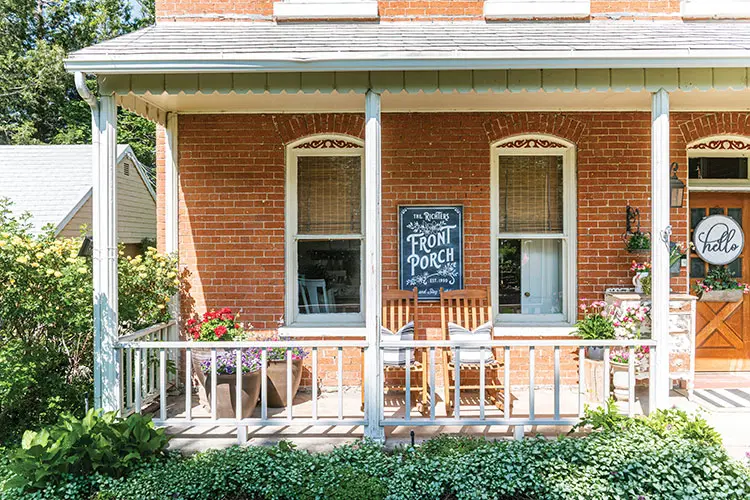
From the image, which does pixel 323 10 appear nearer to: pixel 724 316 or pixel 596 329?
pixel 596 329

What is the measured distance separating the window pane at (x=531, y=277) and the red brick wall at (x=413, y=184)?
28 centimetres

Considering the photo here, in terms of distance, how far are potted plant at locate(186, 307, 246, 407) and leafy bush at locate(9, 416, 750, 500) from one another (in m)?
1.38

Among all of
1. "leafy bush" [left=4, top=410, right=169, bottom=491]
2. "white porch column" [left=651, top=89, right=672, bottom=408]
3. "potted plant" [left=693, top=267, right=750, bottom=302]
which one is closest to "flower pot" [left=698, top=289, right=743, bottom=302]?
"potted plant" [left=693, top=267, right=750, bottom=302]

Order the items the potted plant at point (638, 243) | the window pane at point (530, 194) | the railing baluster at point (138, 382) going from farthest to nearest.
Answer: the window pane at point (530, 194) < the potted plant at point (638, 243) < the railing baluster at point (138, 382)

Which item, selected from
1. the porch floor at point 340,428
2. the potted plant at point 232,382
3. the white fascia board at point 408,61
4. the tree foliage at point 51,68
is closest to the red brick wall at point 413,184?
the porch floor at point 340,428

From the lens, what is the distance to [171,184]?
247 inches

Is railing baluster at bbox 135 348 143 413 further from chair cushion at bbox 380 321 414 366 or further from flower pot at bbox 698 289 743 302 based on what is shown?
flower pot at bbox 698 289 743 302

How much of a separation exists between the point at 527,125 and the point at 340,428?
12.8 ft

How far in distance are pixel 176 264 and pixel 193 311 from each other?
1.92ft

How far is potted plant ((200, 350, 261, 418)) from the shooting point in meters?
5.08

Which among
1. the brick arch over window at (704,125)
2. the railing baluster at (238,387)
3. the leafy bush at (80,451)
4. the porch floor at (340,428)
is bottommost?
the porch floor at (340,428)

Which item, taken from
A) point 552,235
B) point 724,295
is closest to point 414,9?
point 552,235

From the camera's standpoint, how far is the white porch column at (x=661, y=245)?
457 centimetres

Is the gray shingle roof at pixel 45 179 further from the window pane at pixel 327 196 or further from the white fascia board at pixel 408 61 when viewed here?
the white fascia board at pixel 408 61
